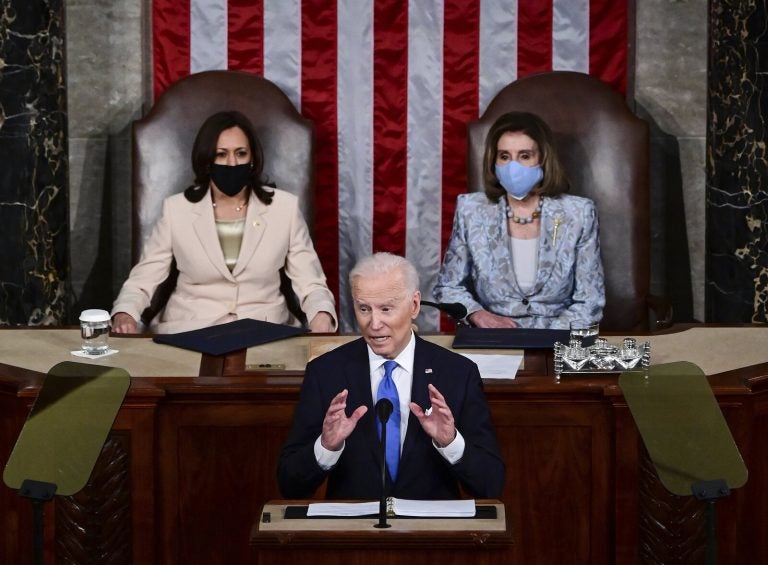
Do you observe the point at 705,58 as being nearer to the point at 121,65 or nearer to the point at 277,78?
the point at 277,78

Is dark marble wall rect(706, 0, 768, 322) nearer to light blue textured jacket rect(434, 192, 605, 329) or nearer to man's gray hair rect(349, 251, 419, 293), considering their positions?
light blue textured jacket rect(434, 192, 605, 329)

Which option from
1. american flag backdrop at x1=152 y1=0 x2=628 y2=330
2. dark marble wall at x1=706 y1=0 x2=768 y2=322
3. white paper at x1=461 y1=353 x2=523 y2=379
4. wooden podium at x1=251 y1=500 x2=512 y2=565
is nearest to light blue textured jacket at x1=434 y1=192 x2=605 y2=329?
dark marble wall at x1=706 y1=0 x2=768 y2=322

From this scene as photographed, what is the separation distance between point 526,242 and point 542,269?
0.14 meters

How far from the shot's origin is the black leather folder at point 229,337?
13.5ft

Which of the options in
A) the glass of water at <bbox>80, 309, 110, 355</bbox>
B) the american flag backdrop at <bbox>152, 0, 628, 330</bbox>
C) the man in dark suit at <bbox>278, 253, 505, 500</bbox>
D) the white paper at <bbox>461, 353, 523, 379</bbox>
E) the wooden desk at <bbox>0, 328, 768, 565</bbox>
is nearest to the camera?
the man in dark suit at <bbox>278, 253, 505, 500</bbox>

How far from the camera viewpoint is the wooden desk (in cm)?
363

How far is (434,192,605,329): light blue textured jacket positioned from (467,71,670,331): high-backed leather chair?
419mm

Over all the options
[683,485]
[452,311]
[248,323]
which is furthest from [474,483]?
[248,323]

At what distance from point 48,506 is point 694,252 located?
3.56 meters

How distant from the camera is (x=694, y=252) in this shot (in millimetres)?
6145

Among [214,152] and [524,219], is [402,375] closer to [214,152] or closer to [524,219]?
[524,219]

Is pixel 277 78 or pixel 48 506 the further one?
pixel 277 78

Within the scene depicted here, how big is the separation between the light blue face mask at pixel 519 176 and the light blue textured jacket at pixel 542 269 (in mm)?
79

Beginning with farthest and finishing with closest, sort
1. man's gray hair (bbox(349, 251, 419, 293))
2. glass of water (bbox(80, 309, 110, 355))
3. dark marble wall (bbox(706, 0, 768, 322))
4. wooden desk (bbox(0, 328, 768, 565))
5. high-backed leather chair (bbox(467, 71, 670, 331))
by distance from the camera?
high-backed leather chair (bbox(467, 71, 670, 331))
dark marble wall (bbox(706, 0, 768, 322))
glass of water (bbox(80, 309, 110, 355))
wooden desk (bbox(0, 328, 768, 565))
man's gray hair (bbox(349, 251, 419, 293))
